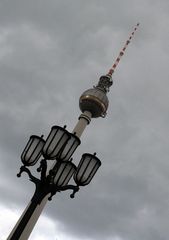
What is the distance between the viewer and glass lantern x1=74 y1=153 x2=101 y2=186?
8.90 m

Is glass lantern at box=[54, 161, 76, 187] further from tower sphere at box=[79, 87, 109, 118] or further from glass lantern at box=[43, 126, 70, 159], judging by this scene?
tower sphere at box=[79, 87, 109, 118]

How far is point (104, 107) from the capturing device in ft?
139

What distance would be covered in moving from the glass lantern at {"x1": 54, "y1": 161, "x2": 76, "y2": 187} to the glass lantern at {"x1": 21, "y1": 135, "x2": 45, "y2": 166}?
0.69 metres

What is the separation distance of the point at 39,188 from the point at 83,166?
1.16 meters

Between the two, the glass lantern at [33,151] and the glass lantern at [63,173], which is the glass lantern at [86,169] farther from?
the glass lantern at [33,151]

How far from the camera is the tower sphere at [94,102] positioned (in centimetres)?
4166

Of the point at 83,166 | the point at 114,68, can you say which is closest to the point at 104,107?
the point at 114,68

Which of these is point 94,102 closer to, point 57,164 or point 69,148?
point 69,148

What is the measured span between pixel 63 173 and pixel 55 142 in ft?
2.36

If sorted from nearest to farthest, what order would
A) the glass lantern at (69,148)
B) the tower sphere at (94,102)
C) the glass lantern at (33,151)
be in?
the glass lantern at (69,148) < the glass lantern at (33,151) < the tower sphere at (94,102)

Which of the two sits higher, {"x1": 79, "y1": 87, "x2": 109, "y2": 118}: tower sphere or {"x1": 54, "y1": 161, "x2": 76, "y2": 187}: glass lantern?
{"x1": 79, "y1": 87, "x2": 109, "y2": 118}: tower sphere

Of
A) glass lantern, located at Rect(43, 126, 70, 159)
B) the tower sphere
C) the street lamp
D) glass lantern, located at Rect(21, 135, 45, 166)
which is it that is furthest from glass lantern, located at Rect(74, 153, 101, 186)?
the tower sphere

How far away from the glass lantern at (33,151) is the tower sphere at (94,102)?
32.3 metres

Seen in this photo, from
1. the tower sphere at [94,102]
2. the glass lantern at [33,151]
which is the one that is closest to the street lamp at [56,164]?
the glass lantern at [33,151]
